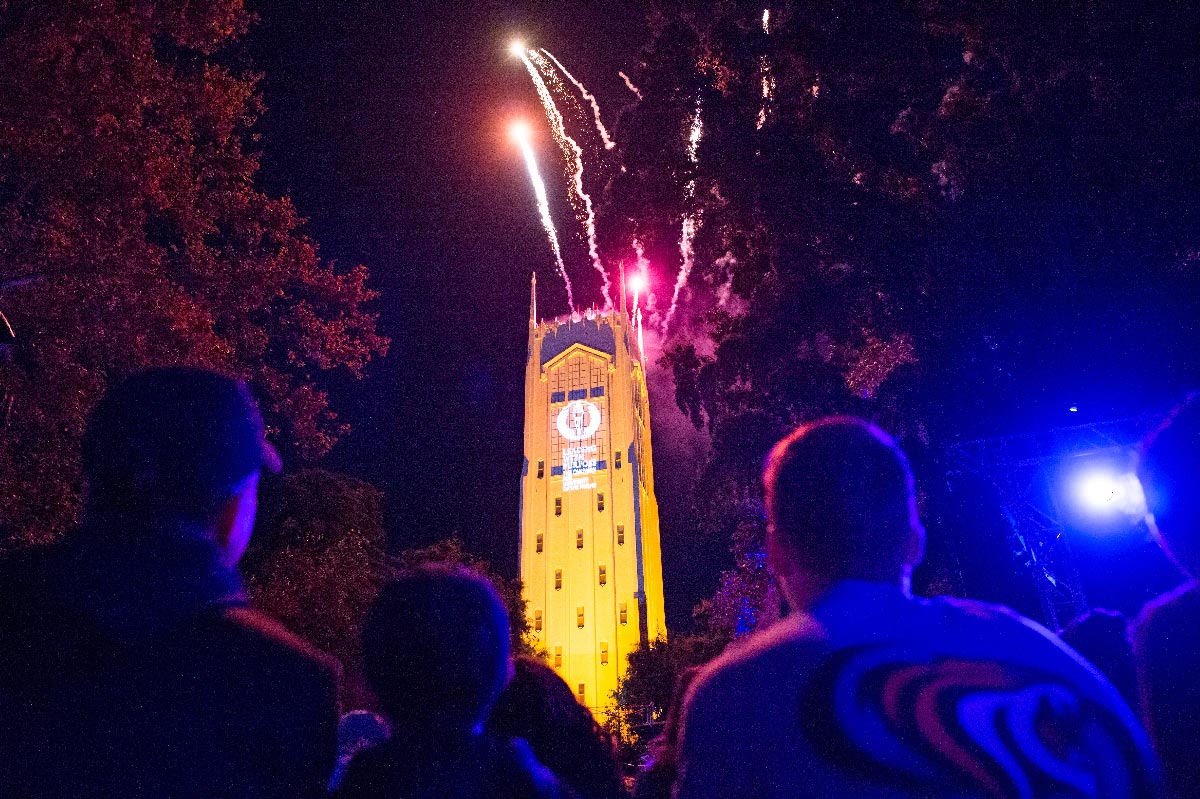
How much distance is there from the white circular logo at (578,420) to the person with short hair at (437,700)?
1888 inches

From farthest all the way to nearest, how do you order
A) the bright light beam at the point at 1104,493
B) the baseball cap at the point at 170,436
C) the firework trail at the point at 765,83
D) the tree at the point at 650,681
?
the tree at the point at 650,681 → the firework trail at the point at 765,83 → the bright light beam at the point at 1104,493 → the baseball cap at the point at 170,436

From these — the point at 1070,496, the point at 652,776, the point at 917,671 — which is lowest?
the point at 652,776

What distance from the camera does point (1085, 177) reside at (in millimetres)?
8961

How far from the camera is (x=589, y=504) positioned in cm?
4891

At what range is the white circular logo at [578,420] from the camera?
5016 centimetres

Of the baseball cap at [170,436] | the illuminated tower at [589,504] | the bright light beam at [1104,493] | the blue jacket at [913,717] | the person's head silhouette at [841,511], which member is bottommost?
the blue jacket at [913,717]

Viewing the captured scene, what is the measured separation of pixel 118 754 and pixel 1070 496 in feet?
43.3

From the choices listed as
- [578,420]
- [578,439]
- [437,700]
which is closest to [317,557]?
[437,700]

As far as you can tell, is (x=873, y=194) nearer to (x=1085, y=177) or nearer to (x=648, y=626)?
(x=1085, y=177)

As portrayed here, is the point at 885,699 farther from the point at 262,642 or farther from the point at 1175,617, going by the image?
the point at 262,642

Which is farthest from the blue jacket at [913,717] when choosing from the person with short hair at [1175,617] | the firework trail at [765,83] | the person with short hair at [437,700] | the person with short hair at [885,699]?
the firework trail at [765,83]

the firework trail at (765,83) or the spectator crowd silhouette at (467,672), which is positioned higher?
the firework trail at (765,83)

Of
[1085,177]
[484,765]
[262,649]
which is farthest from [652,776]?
[1085,177]

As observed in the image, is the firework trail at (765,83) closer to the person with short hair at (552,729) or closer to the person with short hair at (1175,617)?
the person with short hair at (1175,617)
